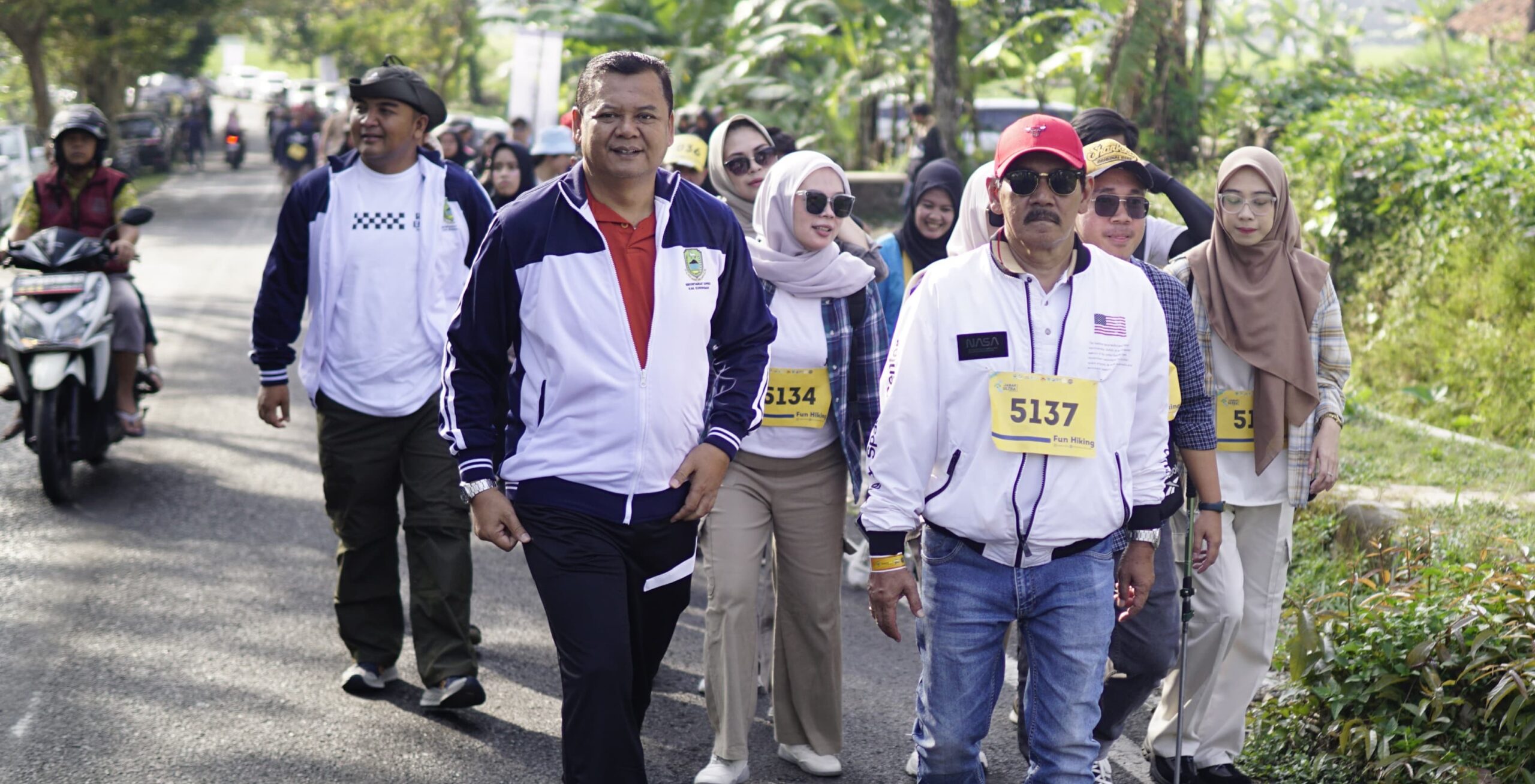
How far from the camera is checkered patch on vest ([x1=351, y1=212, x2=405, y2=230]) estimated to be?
17.0 ft

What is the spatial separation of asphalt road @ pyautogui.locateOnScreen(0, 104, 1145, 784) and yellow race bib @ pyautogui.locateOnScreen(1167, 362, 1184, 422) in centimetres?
147

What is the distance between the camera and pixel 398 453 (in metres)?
5.33

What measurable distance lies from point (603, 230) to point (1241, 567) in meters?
2.35

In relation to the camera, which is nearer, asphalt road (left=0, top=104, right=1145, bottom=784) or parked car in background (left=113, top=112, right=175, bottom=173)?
asphalt road (left=0, top=104, right=1145, bottom=784)

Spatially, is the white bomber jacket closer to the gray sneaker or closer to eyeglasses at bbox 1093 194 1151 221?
eyeglasses at bbox 1093 194 1151 221

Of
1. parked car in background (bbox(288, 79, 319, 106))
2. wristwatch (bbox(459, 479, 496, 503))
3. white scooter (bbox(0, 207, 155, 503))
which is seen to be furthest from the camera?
parked car in background (bbox(288, 79, 319, 106))

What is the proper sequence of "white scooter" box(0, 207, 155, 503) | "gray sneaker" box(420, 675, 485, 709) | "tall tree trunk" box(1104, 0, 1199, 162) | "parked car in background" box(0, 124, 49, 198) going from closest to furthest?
"gray sneaker" box(420, 675, 485, 709) → "white scooter" box(0, 207, 155, 503) → "tall tree trunk" box(1104, 0, 1199, 162) → "parked car in background" box(0, 124, 49, 198)

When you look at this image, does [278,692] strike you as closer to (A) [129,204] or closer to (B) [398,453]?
(B) [398,453]

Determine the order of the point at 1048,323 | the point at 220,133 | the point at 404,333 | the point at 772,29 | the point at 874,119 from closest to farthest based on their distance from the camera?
the point at 1048,323
the point at 404,333
the point at 772,29
the point at 874,119
the point at 220,133

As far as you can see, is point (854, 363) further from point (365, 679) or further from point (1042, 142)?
point (365, 679)

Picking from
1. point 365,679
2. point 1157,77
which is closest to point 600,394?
point 365,679

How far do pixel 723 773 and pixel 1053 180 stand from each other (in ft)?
7.21

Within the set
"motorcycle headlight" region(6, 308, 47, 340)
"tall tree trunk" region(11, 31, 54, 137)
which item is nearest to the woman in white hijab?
"motorcycle headlight" region(6, 308, 47, 340)

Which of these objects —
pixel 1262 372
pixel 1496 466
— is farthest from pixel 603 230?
pixel 1496 466
